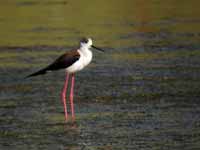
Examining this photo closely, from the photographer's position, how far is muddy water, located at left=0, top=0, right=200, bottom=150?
11078mm

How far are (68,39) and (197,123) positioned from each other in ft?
27.1

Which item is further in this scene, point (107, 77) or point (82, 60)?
point (107, 77)

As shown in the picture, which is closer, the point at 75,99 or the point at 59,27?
the point at 75,99

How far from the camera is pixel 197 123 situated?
37.9ft

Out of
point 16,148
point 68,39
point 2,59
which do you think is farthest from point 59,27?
point 16,148

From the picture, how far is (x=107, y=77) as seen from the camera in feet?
49.6

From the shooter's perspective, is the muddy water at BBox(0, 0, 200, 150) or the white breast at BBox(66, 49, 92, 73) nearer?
the muddy water at BBox(0, 0, 200, 150)

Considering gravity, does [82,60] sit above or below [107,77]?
above

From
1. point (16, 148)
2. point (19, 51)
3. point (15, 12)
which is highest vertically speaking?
point (15, 12)

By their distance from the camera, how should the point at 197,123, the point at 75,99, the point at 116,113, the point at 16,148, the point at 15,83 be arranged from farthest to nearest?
1. the point at 15,83
2. the point at 75,99
3. the point at 116,113
4. the point at 197,123
5. the point at 16,148

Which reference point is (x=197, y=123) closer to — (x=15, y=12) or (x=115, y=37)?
(x=115, y=37)

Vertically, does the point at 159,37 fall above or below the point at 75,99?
above

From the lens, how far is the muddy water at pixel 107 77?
11078mm

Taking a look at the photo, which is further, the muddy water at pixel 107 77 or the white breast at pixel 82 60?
the white breast at pixel 82 60
